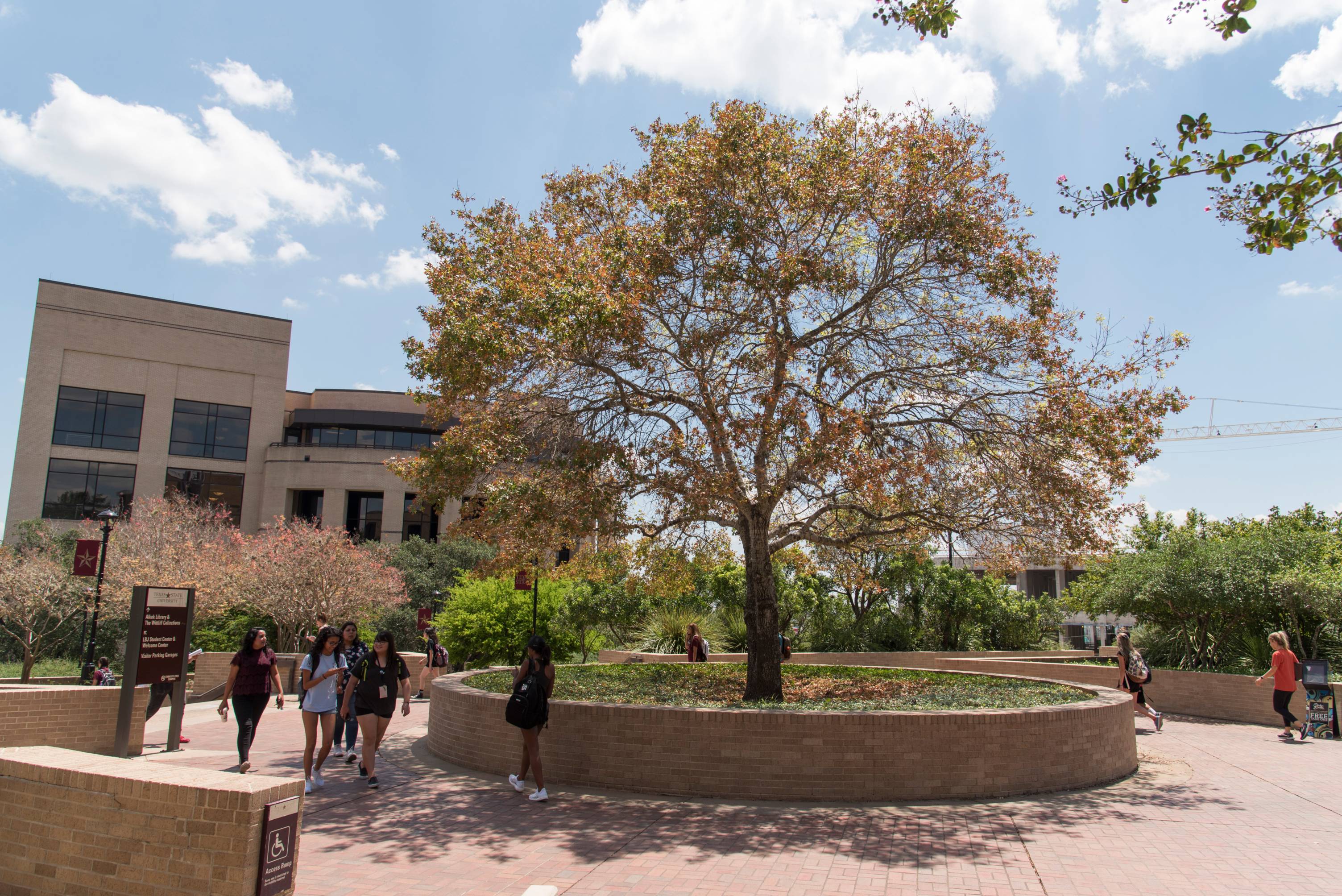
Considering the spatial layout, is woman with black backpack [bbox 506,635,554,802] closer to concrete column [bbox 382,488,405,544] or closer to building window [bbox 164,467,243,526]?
concrete column [bbox 382,488,405,544]

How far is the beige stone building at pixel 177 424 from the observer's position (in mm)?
40594

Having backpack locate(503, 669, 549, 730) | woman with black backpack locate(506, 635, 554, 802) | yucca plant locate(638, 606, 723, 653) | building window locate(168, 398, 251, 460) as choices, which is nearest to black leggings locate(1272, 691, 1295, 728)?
woman with black backpack locate(506, 635, 554, 802)

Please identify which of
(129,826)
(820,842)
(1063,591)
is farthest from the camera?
(1063,591)

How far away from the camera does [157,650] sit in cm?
1020

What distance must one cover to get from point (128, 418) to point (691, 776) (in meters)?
43.5

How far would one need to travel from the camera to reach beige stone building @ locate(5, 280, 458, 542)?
1598 inches

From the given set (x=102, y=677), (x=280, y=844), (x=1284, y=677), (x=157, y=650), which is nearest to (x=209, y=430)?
(x=102, y=677)

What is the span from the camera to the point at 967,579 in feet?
88.0

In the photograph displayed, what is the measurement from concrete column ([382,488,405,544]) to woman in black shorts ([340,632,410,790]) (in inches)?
1429

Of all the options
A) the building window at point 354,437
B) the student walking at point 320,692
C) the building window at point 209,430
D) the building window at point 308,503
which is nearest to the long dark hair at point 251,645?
the student walking at point 320,692

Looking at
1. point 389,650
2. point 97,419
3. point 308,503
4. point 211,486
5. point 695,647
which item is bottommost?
point 695,647

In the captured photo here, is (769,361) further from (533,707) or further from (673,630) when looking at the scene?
(673,630)

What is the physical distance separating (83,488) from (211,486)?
5348mm

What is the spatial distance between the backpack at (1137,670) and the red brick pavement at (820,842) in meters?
4.08
